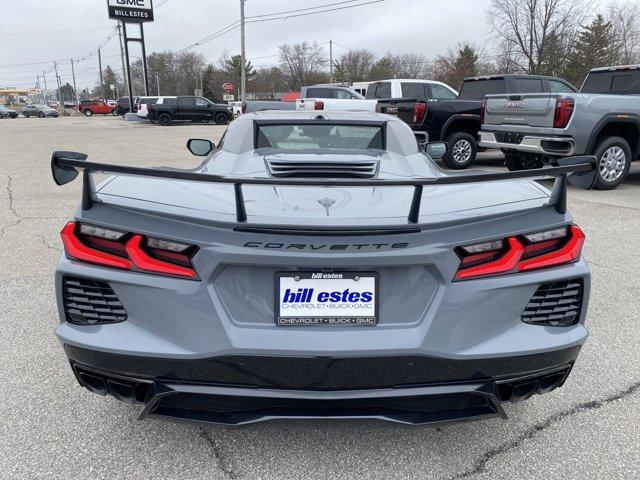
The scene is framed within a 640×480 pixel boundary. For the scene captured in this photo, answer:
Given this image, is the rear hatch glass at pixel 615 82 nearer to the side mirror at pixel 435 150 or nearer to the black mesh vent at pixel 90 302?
the side mirror at pixel 435 150

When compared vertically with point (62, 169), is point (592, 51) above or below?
above

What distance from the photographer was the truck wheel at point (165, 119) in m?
31.7

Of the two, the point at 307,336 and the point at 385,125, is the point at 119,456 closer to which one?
the point at 307,336

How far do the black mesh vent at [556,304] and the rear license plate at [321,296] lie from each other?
644 mm

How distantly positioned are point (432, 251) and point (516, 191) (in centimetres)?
65

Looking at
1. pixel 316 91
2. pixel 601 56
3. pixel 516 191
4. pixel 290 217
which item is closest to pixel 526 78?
pixel 316 91

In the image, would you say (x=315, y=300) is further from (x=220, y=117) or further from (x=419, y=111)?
(x=220, y=117)

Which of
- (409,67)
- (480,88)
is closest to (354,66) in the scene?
(409,67)

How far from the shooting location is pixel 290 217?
1.82 m

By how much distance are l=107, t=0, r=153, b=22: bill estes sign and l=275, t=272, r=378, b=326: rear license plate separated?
4164 centimetres

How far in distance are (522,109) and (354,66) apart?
8075cm

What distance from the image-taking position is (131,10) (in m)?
37.6

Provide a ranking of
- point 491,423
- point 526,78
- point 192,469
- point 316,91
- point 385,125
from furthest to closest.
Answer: point 316,91 → point 526,78 → point 385,125 → point 491,423 → point 192,469

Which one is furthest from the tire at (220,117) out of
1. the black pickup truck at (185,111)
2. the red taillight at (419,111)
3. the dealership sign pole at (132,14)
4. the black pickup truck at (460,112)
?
the red taillight at (419,111)
